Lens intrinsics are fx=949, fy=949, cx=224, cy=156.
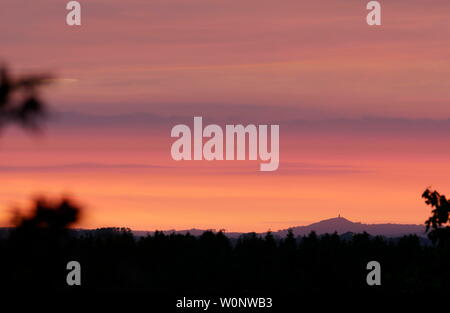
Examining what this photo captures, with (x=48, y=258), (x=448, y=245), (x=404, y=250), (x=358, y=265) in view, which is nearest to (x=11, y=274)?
(x=48, y=258)

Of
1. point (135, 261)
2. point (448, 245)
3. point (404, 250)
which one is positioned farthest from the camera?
point (404, 250)

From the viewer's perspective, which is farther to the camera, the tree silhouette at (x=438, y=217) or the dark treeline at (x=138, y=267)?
the tree silhouette at (x=438, y=217)

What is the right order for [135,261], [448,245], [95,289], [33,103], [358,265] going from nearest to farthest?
[33,103] < [135,261] < [95,289] < [448,245] < [358,265]

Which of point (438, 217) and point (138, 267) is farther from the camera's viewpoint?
point (438, 217)

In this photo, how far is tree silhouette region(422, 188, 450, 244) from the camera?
48.9 m

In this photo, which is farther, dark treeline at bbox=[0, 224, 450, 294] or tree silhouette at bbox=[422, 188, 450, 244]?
tree silhouette at bbox=[422, 188, 450, 244]

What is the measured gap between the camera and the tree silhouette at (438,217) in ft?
161

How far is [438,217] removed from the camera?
161 ft
